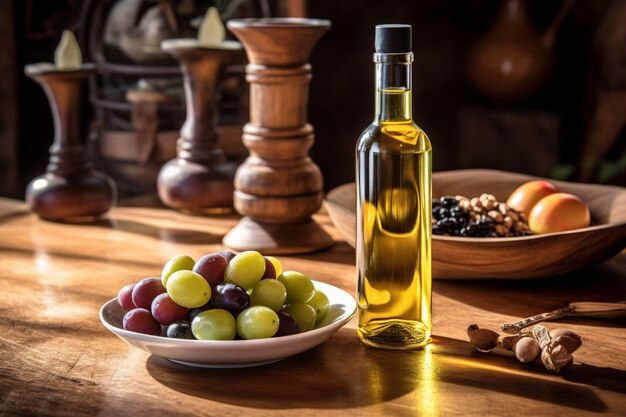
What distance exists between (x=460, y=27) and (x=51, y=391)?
1.98 metres

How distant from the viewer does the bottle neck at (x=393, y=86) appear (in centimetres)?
90

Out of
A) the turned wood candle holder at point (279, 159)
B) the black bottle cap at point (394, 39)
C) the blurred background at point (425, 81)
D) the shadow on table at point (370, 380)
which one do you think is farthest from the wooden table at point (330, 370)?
the blurred background at point (425, 81)

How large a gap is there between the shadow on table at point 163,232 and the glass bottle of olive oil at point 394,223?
0.56 metres

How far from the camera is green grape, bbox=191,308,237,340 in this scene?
85cm

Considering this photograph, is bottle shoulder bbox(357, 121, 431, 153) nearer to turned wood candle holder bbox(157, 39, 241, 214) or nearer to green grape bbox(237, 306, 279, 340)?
green grape bbox(237, 306, 279, 340)

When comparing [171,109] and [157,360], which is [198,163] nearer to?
[171,109]

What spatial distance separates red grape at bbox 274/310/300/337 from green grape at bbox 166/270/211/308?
7cm

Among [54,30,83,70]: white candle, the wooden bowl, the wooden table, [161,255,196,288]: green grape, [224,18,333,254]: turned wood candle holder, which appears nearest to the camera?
Answer: the wooden table

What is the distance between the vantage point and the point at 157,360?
3.01 ft

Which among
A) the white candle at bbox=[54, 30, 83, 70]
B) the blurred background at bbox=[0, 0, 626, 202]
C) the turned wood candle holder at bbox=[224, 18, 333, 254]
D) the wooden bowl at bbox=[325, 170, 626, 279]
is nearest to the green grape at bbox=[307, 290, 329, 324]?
the wooden bowl at bbox=[325, 170, 626, 279]

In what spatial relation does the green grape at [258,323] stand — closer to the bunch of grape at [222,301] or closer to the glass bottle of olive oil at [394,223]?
the bunch of grape at [222,301]

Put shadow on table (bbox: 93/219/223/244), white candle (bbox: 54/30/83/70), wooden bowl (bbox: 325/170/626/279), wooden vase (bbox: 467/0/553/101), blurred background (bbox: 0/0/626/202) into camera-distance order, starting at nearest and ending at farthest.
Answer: wooden bowl (bbox: 325/170/626/279)
shadow on table (bbox: 93/219/223/244)
white candle (bbox: 54/30/83/70)
blurred background (bbox: 0/0/626/202)
wooden vase (bbox: 467/0/553/101)

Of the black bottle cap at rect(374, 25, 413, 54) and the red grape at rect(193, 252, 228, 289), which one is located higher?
the black bottle cap at rect(374, 25, 413, 54)

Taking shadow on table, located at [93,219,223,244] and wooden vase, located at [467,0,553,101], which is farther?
wooden vase, located at [467,0,553,101]
